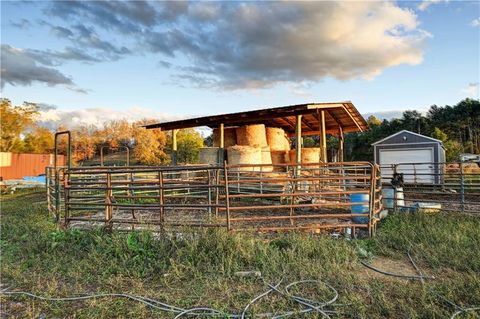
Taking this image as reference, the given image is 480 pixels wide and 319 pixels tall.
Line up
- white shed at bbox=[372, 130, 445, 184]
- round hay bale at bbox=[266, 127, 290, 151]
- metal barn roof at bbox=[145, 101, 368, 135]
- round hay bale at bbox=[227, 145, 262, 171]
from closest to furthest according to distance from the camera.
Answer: metal barn roof at bbox=[145, 101, 368, 135] < round hay bale at bbox=[227, 145, 262, 171] < round hay bale at bbox=[266, 127, 290, 151] < white shed at bbox=[372, 130, 445, 184]

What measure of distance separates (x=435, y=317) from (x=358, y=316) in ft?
2.11

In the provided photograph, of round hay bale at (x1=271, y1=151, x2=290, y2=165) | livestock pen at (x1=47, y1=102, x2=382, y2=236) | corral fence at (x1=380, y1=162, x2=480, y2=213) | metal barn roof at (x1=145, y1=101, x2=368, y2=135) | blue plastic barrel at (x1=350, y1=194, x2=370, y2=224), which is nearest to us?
livestock pen at (x1=47, y1=102, x2=382, y2=236)

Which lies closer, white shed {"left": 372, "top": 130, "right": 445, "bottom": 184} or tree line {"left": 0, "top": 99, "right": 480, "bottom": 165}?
white shed {"left": 372, "top": 130, "right": 445, "bottom": 184}

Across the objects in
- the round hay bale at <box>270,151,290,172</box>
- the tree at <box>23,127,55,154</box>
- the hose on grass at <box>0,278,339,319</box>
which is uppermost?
the tree at <box>23,127,55,154</box>

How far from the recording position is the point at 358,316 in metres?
2.88

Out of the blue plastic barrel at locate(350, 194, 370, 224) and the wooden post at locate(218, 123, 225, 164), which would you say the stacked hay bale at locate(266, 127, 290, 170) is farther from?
the blue plastic barrel at locate(350, 194, 370, 224)

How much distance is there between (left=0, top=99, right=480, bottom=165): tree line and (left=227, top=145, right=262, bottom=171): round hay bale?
19073 mm

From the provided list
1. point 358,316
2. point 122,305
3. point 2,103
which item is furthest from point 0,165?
point 358,316

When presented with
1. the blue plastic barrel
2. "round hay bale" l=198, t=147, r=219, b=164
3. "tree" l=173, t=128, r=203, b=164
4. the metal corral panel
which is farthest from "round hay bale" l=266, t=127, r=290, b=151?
the metal corral panel

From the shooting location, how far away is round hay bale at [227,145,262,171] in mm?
12195

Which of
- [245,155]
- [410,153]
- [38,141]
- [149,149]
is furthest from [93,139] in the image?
[410,153]

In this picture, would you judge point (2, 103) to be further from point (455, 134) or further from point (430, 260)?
point (455, 134)

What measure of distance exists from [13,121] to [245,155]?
31369 millimetres

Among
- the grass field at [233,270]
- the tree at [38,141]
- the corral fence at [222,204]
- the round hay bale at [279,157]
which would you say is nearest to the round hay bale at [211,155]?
the round hay bale at [279,157]
